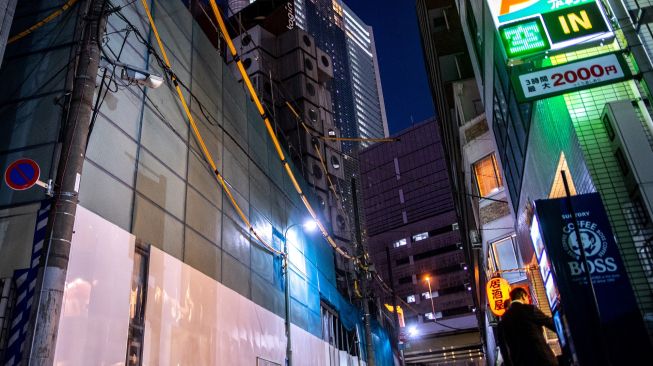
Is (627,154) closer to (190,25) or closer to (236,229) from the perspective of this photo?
(236,229)

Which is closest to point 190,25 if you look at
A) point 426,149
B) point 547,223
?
point 547,223

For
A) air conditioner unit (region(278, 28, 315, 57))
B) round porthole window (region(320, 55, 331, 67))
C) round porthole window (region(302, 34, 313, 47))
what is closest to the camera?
air conditioner unit (region(278, 28, 315, 57))

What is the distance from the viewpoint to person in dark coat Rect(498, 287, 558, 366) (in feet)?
17.6

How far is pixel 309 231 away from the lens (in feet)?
81.0

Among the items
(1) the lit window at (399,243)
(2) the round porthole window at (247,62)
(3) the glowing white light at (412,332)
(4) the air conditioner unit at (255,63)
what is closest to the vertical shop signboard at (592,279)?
(4) the air conditioner unit at (255,63)

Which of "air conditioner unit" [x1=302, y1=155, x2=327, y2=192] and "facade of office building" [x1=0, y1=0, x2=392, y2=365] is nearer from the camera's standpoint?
"facade of office building" [x1=0, y1=0, x2=392, y2=365]

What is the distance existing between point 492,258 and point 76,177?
20.0 m

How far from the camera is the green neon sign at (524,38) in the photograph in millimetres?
9305

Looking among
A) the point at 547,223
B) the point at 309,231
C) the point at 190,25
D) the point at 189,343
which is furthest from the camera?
the point at 309,231

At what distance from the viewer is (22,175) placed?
6363 mm

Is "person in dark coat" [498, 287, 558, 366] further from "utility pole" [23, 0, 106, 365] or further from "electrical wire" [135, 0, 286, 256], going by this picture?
"electrical wire" [135, 0, 286, 256]

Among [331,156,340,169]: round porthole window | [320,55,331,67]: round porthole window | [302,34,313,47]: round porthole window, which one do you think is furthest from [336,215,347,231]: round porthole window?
[302,34,313,47]: round porthole window

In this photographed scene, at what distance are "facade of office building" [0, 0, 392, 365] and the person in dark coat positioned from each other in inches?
229

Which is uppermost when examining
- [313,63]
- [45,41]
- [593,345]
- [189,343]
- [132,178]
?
[313,63]
